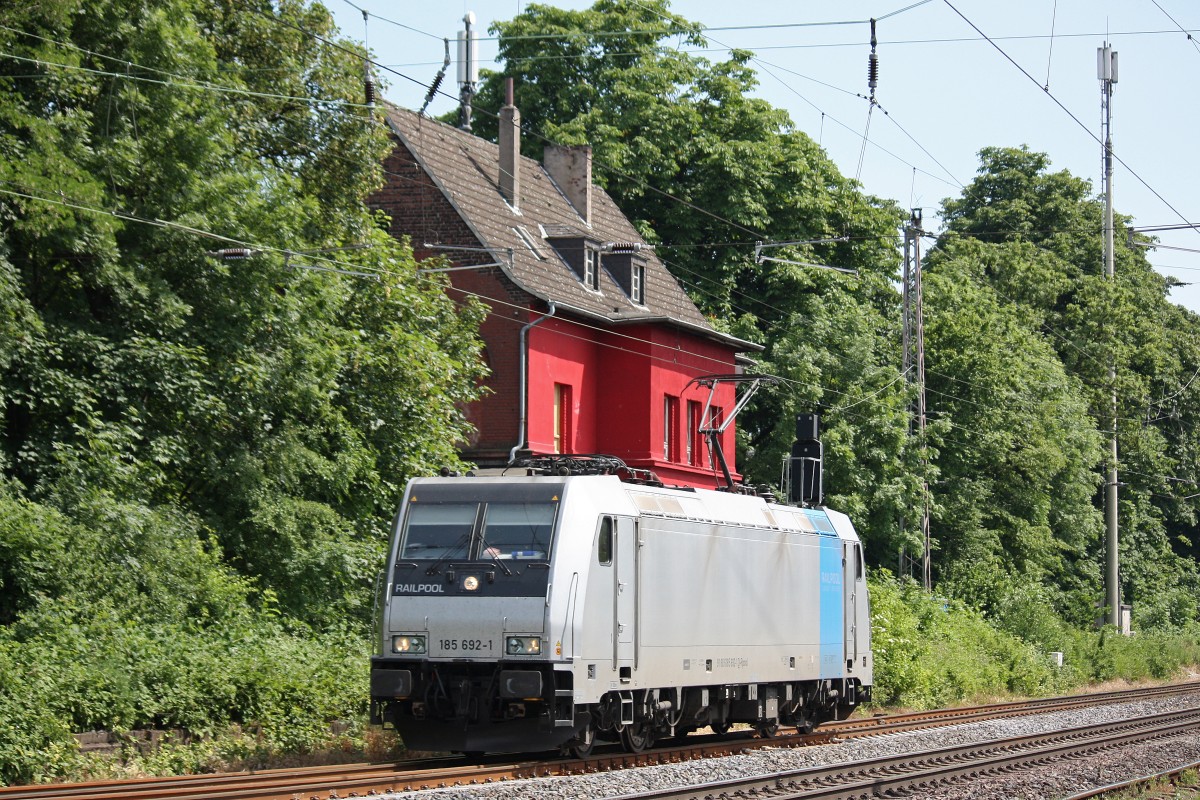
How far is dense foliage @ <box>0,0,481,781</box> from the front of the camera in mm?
17422

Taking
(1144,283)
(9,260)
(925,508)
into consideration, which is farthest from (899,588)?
(1144,283)

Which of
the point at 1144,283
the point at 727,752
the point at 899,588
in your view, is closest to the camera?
the point at 727,752

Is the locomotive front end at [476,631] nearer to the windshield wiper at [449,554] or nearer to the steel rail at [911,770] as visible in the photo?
the windshield wiper at [449,554]

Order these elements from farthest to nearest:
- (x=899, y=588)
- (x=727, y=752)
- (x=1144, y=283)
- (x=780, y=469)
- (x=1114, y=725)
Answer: (x=1144, y=283) → (x=780, y=469) → (x=899, y=588) → (x=1114, y=725) → (x=727, y=752)

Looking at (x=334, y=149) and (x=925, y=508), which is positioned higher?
(x=334, y=149)

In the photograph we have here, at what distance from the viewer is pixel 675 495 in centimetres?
1806

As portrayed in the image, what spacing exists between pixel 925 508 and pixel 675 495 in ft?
68.2

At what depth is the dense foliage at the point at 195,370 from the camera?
17.4 metres

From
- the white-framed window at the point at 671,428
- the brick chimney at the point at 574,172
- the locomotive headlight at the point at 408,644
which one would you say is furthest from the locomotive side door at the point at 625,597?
the brick chimney at the point at 574,172

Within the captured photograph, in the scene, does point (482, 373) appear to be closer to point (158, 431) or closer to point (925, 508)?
point (158, 431)

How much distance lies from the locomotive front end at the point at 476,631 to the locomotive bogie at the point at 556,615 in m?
0.01

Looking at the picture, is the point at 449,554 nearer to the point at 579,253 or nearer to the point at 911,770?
the point at 911,770

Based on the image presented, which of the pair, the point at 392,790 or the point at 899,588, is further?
the point at 899,588

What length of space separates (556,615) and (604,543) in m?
1.19
